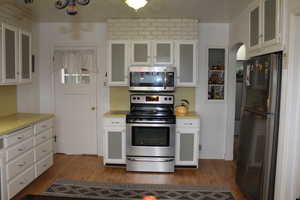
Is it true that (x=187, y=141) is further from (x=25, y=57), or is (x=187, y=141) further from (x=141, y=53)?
(x=25, y=57)

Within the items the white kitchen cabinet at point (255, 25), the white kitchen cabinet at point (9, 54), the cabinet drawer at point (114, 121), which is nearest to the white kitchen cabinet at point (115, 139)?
the cabinet drawer at point (114, 121)

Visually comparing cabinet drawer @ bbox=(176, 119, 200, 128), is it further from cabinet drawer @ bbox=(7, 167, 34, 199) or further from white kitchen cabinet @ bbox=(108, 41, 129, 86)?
cabinet drawer @ bbox=(7, 167, 34, 199)

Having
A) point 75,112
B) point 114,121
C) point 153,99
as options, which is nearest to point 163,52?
point 153,99

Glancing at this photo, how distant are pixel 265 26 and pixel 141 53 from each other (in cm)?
204

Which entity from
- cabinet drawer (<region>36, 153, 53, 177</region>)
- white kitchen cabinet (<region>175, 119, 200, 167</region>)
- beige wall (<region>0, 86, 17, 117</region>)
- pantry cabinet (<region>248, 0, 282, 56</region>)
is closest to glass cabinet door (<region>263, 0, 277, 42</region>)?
pantry cabinet (<region>248, 0, 282, 56</region>)

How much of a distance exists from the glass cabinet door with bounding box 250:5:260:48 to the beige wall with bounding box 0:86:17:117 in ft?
11.7

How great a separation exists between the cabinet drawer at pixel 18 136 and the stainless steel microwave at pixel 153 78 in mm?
1715

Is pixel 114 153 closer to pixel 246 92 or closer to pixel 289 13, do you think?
pixel 246 92

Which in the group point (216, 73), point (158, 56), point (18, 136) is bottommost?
point (18, 136)

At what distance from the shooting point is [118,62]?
421 centimetres

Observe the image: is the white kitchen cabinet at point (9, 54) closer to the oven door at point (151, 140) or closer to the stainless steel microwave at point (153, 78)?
the stainless steel microwave at point (153, 78)

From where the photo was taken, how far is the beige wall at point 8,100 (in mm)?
3627

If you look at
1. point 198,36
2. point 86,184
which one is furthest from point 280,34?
point 86,184

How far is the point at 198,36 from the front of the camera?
4.40 m
